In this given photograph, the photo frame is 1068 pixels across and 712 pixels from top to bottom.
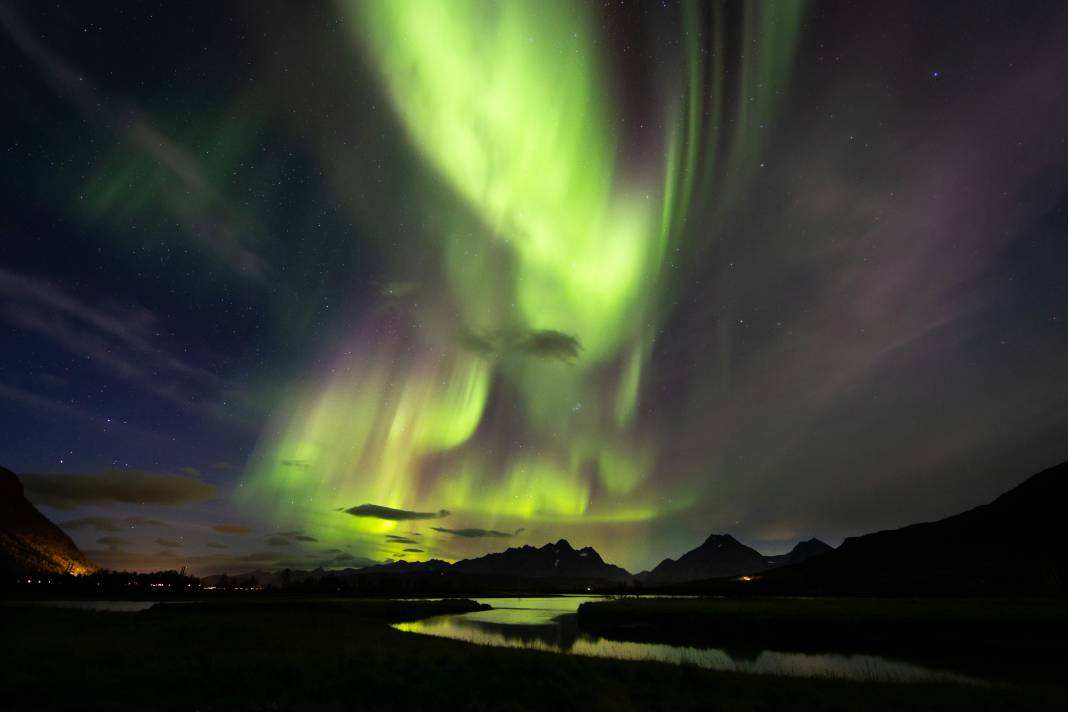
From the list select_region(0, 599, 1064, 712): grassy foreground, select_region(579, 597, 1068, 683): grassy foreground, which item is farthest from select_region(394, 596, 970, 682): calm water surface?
select_region(0, 599, 1064, 712): grassy foreground

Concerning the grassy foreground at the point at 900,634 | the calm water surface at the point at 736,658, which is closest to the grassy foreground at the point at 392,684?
the calm water surface at the point at 736,658

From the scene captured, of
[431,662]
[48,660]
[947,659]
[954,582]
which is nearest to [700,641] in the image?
[947,659]

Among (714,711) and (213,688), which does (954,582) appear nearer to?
(714,711)

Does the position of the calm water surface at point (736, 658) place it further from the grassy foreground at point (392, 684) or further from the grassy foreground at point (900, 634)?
the grassy foreground at point (392, 684)

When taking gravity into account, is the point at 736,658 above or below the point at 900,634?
below

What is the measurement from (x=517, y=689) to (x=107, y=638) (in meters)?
33.1

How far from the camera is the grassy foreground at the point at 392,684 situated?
21.6 metres

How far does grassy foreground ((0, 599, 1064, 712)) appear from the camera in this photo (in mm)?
21562

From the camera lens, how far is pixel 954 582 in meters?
195

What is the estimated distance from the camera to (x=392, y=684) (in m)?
24.7

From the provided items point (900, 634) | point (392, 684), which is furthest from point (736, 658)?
point (392, 684)

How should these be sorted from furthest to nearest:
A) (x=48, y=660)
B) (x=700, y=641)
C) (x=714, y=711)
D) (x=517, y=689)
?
1. (x=700, y=641)
2. (x=48, y=660)
3. (x=517, y=689)
4. (x=714, y=711)

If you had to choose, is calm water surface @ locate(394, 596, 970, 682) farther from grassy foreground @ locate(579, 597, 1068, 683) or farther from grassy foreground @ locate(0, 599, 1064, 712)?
grassy foreground @ locate(0, 599, 1064, 712)

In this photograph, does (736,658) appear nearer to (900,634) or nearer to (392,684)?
(900,634)
